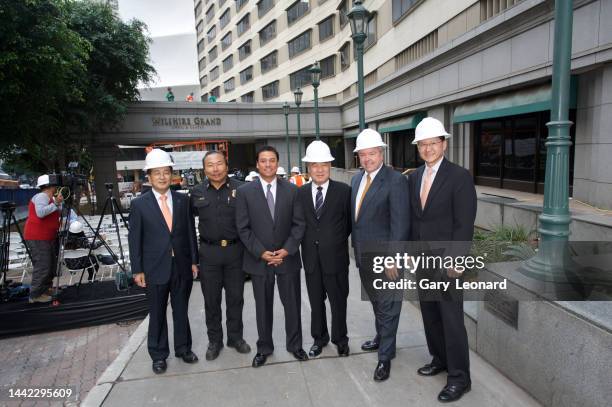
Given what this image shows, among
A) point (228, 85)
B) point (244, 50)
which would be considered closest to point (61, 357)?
point (244, 50)

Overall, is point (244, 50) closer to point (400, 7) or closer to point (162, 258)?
point (400, 7)

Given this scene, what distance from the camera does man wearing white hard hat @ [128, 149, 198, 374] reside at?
12.4 ft

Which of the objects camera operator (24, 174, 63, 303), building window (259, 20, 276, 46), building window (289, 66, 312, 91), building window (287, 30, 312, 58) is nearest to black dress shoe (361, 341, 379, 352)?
camera operator (24, 174, 63, 303)

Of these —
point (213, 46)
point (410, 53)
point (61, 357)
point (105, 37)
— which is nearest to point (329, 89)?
point (410, 53)

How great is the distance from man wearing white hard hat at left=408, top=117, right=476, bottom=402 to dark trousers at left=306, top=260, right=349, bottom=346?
0.95 m

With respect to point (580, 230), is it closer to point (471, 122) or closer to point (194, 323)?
→ point (194, 323)

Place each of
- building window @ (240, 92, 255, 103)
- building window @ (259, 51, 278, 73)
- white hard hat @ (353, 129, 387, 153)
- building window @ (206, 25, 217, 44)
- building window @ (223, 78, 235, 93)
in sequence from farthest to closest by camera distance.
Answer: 1. building window @ (206, 25, 217, 44)
2. building window @ (223, 78, 235, 93)
3. building window @ (240, 92, 255, 103)
4. building window @ (259, 51, 278, 73)
5. white hard hat @ (353, 129, 387, 153)

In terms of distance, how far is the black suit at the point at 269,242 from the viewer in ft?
12.4

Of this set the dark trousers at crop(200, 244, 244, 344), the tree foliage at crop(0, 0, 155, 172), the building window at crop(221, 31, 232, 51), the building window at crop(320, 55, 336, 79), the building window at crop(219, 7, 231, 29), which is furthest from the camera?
the building window at crop(221, 31, 232, 51)

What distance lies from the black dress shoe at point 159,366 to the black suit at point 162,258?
0.15ft

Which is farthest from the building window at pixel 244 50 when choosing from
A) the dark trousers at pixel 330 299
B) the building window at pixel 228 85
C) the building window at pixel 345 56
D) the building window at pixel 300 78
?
the dark trousers at pixel 330 299

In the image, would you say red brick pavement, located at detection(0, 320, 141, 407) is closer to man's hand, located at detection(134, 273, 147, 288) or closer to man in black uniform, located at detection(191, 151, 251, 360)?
man's hand, located at detection(134, 273, 147, 288)

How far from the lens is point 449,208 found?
3100 mm

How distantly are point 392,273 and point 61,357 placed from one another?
4.28 meters
